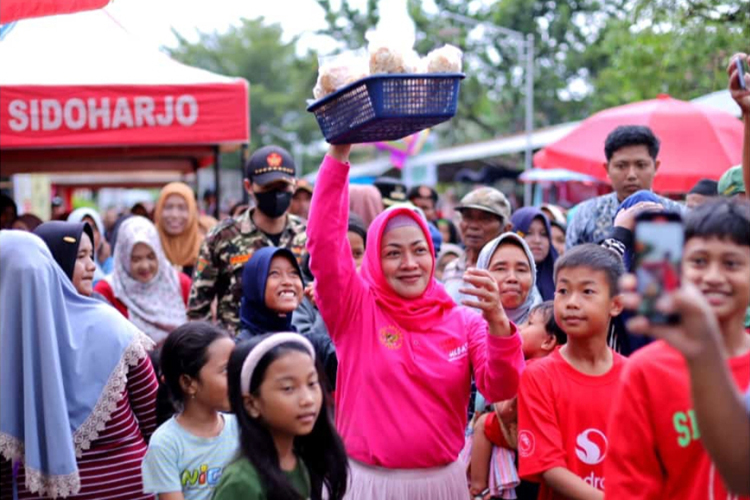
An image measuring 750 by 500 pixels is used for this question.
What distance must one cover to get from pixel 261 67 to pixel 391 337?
5669 cm

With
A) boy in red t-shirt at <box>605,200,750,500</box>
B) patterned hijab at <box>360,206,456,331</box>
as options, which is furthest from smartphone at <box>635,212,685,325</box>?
patterned hijab at <box>360,206,456,331</box>

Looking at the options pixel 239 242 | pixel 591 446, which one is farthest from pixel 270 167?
pixel 591 446

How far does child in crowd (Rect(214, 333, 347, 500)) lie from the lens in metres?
3.32

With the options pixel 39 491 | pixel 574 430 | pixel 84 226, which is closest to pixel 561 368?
pixel 574 430

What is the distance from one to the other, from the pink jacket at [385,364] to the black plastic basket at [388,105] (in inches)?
9.1

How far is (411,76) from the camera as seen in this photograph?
12.0 ft

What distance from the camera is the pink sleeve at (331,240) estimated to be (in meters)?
4.04

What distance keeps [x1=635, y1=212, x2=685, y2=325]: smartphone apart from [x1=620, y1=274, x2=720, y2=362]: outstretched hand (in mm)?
12

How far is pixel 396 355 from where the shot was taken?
13.4ft

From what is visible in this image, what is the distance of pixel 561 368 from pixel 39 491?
218 cm

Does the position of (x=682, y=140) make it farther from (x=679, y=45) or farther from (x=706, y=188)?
(x=679, y=45)

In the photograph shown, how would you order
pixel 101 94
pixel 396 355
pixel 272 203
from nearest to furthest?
pixel 396 355, pixel 272 203, pixel 101 94

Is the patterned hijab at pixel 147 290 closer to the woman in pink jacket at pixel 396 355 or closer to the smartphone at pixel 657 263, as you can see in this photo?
the woman in pink jacket at pixel 396 355

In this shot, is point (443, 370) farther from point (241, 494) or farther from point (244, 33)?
point (244, 33)
